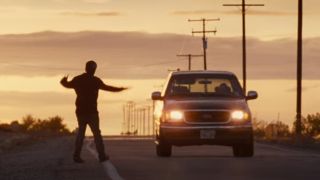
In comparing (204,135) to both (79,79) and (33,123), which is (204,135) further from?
(33,123)

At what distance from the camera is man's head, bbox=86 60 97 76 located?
963 inches

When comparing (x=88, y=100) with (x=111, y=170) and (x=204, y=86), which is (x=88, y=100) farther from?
(x=204, y=86)

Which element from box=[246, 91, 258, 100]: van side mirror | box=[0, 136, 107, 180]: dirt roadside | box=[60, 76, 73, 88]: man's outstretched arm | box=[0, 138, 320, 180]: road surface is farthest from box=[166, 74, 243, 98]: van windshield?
box=[60, 76, 73, 88]: man's outstretched arm

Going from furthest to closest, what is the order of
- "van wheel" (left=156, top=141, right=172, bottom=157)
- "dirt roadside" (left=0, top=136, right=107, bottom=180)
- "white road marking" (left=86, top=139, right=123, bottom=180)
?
"van wheel" (left=156, top=141, right=172, bottom=157)
"dirt roadside" (left=0, top=136, right=107, bottom=180)
"white road marking" (left=86, top=139, right=123, bottom=180)

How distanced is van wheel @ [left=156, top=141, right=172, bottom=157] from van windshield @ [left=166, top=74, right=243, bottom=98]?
126 centimetres

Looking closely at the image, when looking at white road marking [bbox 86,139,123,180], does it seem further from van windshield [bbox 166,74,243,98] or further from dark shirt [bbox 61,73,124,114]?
van windshield [bbox 166,74,243,98]

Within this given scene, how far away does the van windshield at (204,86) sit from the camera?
28688 mm

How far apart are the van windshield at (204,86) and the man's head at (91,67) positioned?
4.31 m

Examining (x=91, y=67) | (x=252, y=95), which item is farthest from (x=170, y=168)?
(x=252, y=95)

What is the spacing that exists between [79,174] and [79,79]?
408 cm

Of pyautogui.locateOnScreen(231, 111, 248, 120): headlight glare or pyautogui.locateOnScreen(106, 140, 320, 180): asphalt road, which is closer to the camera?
pyautogui.locateOnScreen(106, 140, 320, 180): asphalt road

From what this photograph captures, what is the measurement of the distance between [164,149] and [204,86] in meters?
1.93

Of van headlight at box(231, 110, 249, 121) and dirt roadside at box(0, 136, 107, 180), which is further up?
van headlight at box(231, 110, 249, 121)

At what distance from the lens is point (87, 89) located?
24.8 m
